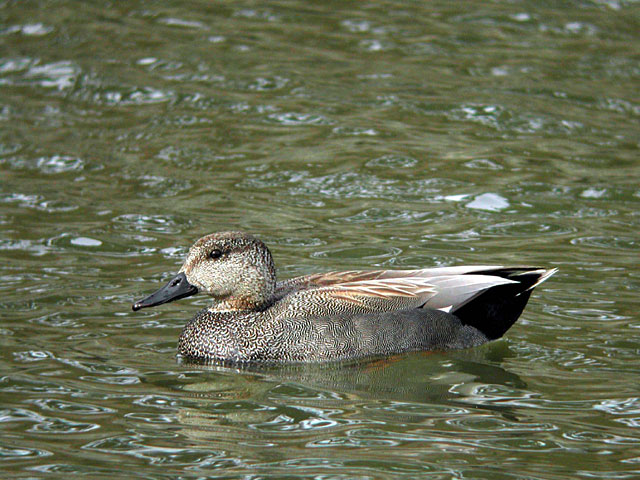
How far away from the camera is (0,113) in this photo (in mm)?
13188

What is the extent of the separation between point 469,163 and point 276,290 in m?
4.23

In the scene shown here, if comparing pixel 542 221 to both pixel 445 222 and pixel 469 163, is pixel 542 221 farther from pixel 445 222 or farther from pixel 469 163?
pixel 469 163

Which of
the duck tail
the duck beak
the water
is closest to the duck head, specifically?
the duck beak

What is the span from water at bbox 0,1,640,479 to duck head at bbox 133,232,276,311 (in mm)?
485

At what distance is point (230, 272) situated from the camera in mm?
7340

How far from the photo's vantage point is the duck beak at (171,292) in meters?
7.18

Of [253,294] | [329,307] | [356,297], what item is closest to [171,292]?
[253,294]

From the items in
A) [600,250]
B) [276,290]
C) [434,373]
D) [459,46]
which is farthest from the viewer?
[459,46]

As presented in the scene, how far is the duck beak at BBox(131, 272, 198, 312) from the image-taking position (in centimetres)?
718

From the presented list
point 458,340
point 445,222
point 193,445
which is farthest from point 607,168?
point 193,445

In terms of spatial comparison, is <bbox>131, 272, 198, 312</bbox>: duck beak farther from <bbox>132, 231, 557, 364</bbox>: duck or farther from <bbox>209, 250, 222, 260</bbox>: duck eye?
<bbox>209, 250, 222, 260</bbox>: duck eye

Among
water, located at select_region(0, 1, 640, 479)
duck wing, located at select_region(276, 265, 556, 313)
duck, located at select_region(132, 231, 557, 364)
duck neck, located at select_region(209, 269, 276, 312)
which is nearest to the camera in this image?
water, located at select_region(0, 1, 640, 479)

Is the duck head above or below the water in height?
above

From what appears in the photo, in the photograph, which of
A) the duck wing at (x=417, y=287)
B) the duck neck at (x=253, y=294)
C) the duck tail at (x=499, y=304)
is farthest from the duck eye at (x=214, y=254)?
the duck tail at (x=499, y=304)
